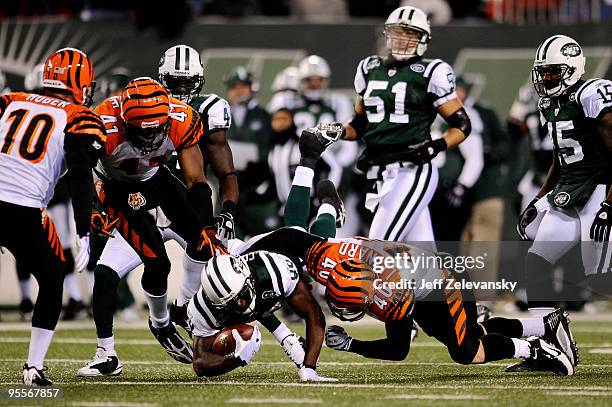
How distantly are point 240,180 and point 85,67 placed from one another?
4.53 m

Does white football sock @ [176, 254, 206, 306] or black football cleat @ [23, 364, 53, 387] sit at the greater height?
white football sock @ [176, 254, 206, 306]

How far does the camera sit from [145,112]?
20.7 feet

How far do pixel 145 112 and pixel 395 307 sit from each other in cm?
152

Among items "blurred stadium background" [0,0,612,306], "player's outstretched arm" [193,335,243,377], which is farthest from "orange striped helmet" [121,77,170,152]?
"blurred stadium background" [0,0,612,306]

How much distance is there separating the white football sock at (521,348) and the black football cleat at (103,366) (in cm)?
198

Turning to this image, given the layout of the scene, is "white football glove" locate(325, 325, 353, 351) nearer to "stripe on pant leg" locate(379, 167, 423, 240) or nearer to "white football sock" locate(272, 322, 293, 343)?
"white football sock" locate(272, 322, 293, 343)

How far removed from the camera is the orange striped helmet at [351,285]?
6.23 m

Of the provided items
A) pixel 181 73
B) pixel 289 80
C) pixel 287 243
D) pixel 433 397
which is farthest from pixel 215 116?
pixel 289 80

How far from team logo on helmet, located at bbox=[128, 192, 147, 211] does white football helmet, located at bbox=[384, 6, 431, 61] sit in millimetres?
1964

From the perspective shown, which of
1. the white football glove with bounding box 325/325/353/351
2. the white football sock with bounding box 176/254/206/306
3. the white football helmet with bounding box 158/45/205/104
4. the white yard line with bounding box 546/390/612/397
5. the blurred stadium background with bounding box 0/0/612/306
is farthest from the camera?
the blurred stadium background with bounding box 0/0/612/306

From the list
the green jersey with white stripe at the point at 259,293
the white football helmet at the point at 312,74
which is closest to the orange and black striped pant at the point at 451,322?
the green jersey with white stripe at the point at 259,293

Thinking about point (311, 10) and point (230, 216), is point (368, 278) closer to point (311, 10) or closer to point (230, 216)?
point (230, 216)

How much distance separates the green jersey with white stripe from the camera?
19.9ft

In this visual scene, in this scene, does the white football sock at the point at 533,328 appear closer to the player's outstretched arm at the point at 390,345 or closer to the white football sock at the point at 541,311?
the white football sock at the point at 541,311
